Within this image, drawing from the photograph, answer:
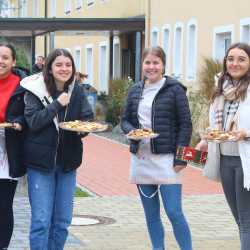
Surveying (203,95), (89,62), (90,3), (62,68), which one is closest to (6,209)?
(62,68)

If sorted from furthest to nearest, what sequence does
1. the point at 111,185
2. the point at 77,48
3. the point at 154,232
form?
the point at 77,48 → the point at 111,185 → the point at 154,232

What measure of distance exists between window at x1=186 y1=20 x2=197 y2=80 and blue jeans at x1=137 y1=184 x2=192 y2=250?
624 inches

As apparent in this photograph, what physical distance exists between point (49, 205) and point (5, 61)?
3.85 feet

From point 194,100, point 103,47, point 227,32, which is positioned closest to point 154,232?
point 194,100

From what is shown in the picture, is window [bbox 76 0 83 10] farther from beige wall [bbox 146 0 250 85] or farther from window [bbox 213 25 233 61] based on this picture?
window [bbox 213 25 233 61]

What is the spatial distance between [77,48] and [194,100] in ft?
74.4

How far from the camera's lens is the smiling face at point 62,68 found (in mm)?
6555

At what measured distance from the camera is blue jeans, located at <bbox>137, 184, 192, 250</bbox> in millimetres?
6945

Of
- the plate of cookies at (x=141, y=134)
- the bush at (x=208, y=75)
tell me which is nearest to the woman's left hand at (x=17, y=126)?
the plate of cookies at (x=141, y=134)

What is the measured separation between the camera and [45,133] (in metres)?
6.52

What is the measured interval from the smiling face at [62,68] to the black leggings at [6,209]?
91 cm

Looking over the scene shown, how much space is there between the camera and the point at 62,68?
6.56 meters

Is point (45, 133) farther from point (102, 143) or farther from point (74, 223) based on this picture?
point (102, 143)

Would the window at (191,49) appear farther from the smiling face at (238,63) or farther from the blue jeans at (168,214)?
the smiling face at (238,63)
